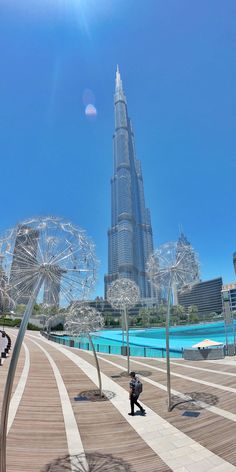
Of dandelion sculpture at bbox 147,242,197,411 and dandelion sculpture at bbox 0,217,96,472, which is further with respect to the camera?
dandelion sculpture at bbox 147,242,197,411

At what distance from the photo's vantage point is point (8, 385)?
5914 millimetres

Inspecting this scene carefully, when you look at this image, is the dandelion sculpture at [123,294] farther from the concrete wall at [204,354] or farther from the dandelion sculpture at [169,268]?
the concrete wall at [204,354]

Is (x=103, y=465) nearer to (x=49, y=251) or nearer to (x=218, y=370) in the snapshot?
(x=49, y=251)

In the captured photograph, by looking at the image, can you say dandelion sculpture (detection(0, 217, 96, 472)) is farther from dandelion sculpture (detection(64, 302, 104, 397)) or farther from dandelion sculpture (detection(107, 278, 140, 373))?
dandelion sculpture (detection(107, 278, 140, 373))

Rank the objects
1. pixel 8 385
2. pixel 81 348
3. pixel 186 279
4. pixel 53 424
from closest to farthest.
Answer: pixel 8 385
pixel 53 424
pixel 186 279
pixel 81 348

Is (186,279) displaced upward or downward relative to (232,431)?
upward

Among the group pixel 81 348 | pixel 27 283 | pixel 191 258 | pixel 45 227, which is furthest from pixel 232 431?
pixel 81 348

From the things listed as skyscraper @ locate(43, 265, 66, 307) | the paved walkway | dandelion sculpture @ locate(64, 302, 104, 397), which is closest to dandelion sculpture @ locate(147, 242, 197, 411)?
the paved walkway

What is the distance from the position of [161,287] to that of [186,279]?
1.51 m

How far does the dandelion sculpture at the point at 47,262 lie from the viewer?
25.0 feet

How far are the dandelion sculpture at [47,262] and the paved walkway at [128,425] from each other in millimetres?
4748

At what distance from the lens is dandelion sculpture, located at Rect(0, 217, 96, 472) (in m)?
7.63

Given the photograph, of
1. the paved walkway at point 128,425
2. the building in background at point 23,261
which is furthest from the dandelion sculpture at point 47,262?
the paved walkway at point 128,425

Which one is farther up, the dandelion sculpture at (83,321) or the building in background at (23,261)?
the building in background at (23,261)
